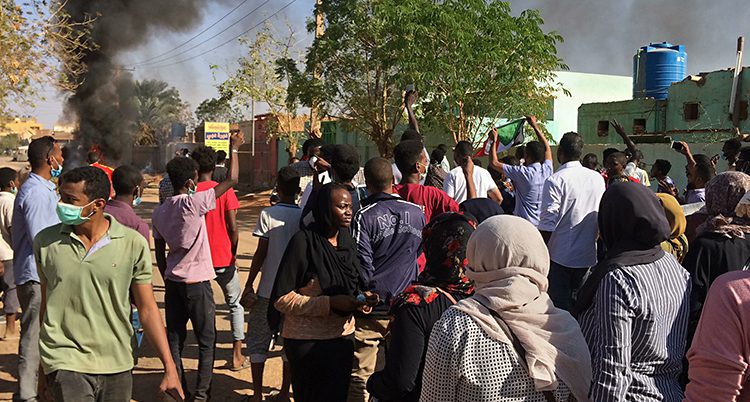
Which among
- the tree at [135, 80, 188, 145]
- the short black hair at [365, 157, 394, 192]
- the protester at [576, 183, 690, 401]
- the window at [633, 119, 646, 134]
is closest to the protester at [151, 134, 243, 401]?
the short black hair at [365, 157, 394, 192]

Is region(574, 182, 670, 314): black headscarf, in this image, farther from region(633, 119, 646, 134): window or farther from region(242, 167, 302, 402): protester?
region(633, 119, 646, 134): window

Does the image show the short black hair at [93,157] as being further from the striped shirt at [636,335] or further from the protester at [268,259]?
the striped shirt at [636,335]

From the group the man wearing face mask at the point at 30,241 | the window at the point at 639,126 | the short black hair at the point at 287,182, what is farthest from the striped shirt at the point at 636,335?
the window at the point at 639,126

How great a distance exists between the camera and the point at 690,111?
18.9 metres

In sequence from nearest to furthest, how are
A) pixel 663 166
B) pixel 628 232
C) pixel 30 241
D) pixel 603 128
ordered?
1. pixel 628 232
2. pixel 30 241
3. pixel 663 166
4. pixel 603 128

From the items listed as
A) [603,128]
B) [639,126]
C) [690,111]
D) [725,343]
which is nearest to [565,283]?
[725,343]

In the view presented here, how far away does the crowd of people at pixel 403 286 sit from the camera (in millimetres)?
2354

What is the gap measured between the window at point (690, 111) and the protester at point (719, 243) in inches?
661

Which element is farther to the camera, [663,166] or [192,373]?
[663,166]

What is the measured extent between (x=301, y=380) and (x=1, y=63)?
912cm

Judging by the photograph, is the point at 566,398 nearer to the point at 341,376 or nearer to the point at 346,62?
the point at 341,376

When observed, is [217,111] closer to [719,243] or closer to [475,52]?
[475,52]

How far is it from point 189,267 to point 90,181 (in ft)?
5.86

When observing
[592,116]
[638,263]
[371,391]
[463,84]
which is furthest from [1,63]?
[592,116]
